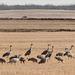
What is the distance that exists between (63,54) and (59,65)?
3.74 meters

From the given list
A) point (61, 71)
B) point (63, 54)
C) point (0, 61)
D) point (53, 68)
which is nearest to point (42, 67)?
point (53, 68)

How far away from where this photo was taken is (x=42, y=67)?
18.0 metres

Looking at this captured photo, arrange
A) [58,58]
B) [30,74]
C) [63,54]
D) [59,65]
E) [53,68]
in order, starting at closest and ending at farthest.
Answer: [30,74], [53,68], [59,65], [58,58], [63,54]

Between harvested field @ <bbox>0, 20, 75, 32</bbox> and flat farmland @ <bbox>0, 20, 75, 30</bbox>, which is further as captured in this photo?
flat farmland @ <bbox>0, 20, 75, 30</bbox>

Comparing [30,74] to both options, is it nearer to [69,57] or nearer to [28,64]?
[28,64]

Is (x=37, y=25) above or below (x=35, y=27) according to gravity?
below

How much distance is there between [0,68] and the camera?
1769 centimetres

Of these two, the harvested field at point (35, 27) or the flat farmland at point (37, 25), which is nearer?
the harvested field at point (35, 27)

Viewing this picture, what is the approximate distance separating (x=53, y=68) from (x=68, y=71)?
1.31 m

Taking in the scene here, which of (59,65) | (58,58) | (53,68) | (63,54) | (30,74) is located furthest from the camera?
(63,54)

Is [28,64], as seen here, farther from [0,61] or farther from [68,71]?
[68,71]

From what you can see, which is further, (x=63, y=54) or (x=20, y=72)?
(x=63, y=54)

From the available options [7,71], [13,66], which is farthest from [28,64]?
[7,71]

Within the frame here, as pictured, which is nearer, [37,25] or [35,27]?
[35,27]
